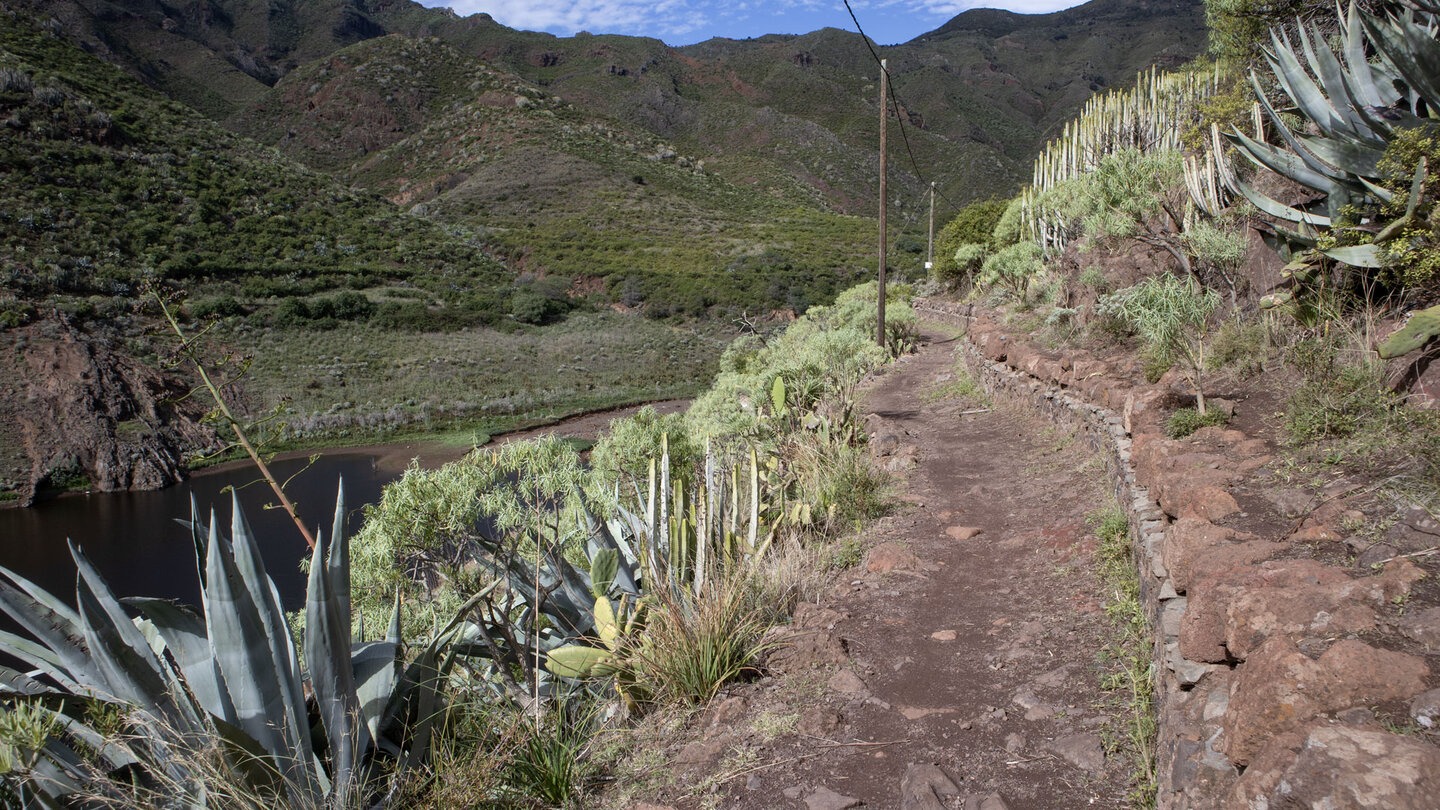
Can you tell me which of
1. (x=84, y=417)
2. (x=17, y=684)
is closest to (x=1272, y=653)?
(x=17, y=684)

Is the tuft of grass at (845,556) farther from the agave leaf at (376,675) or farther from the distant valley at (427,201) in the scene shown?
the distant valley at (427,201)

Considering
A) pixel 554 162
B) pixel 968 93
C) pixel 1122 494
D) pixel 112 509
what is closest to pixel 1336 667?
pixel 1122 494

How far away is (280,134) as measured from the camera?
72.2m

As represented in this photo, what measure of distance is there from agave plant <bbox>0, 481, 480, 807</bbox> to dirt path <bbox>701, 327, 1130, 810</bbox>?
149cm

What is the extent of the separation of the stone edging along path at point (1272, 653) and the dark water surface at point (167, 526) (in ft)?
33.6

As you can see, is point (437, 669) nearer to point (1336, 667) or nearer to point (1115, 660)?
point (1115, 660)

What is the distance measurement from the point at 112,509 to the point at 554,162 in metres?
48.6

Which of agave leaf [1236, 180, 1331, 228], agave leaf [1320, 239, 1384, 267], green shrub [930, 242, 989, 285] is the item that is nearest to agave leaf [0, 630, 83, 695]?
agave leaf [1320, 239, 1384, 267]

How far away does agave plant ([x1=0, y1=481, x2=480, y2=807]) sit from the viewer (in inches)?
98.1

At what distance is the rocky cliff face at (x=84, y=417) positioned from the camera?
19.4 metres

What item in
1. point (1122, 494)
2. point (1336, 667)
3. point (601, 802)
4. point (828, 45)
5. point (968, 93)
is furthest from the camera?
point (828, 45)

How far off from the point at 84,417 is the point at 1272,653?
2562cm

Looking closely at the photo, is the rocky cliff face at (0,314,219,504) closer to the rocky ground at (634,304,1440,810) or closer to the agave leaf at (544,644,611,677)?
the agave leaf at (544,644,611,677)

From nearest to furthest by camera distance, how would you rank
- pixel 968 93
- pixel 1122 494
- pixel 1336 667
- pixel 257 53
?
pixel 1336 667, pixel 1122 494, pixel 968 93, pixel 257 53
